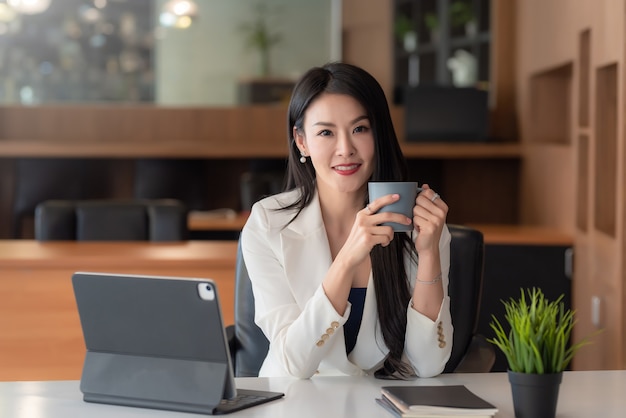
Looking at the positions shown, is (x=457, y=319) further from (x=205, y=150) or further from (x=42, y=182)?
(x=42, y=182)

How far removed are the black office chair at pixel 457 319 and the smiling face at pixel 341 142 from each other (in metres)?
0.41

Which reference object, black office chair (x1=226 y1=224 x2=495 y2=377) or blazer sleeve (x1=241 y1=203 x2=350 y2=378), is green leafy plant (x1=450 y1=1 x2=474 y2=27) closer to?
black office chair (x1=226 y1=224 x2=495 y2=377)

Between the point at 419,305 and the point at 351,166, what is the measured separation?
344 mm

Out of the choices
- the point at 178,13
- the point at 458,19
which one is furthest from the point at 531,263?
the point at 178,13

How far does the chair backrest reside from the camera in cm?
369

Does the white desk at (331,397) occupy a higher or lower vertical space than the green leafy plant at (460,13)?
lower

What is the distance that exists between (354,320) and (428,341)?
22 cm

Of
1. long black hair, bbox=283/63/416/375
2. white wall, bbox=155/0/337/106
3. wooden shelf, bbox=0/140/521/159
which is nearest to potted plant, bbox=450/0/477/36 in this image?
white wall, bbox=155/0/337/106

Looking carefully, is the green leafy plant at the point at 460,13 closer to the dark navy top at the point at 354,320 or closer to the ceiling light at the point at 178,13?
the ceiling light at the point at 178,13

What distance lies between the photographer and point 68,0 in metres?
7.45

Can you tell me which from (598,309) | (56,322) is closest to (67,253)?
(56,322)

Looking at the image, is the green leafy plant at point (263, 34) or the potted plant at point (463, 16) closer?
the potted plant at point (463, 16)

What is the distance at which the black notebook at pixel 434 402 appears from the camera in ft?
5.18

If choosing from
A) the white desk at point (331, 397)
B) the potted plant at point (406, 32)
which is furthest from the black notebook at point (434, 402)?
the potted plant at point (406, 32)
